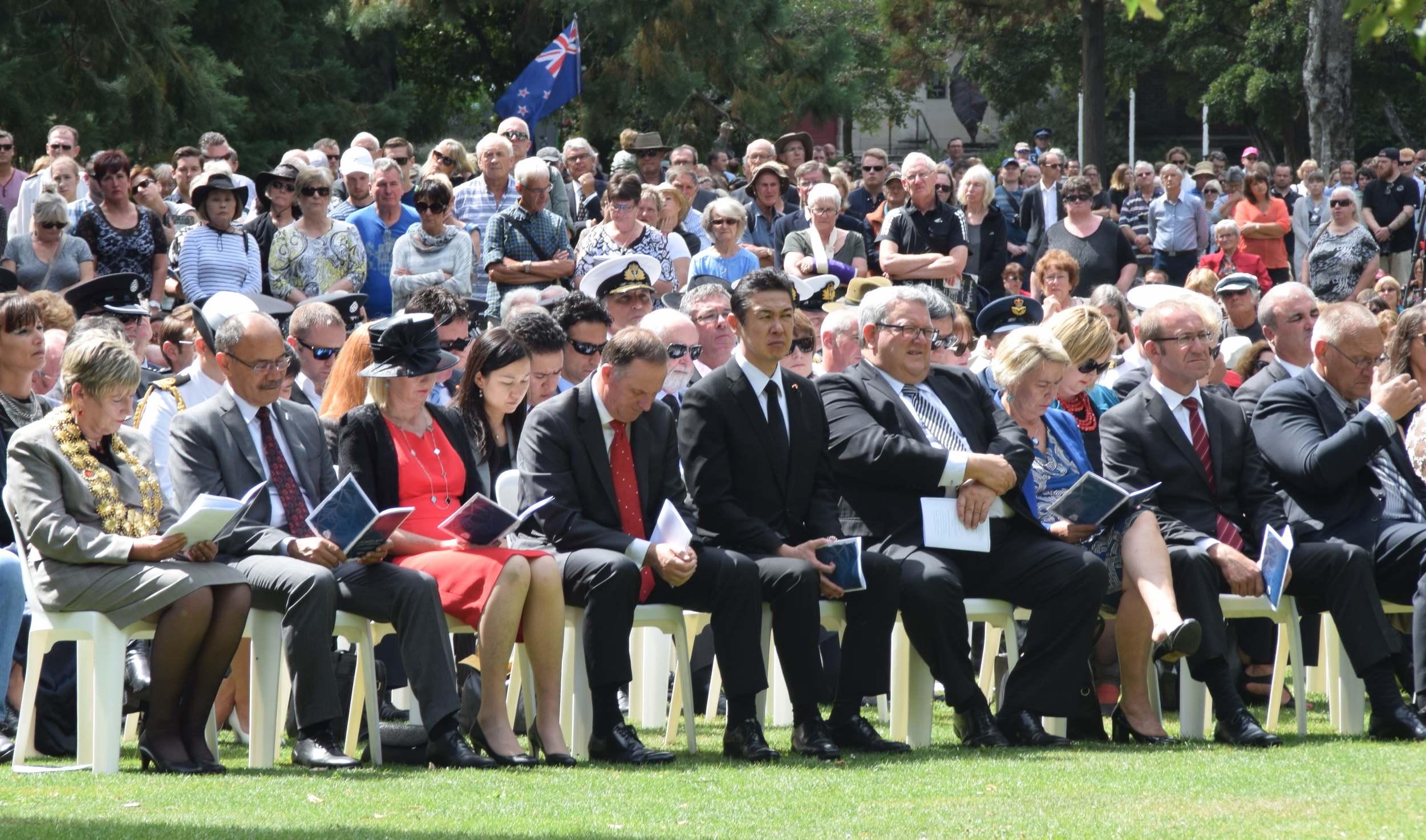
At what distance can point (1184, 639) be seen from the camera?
586 centimetres

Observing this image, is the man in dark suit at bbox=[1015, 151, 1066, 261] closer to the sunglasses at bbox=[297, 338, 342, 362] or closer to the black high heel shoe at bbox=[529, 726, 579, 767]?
the sunglasses at bbox=[297, 338, 342, 362]

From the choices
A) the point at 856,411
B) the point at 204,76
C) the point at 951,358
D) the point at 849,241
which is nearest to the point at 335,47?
the point at 204,76

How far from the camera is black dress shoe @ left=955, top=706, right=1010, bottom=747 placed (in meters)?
5.98

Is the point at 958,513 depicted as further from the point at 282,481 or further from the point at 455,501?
the point at 282,481

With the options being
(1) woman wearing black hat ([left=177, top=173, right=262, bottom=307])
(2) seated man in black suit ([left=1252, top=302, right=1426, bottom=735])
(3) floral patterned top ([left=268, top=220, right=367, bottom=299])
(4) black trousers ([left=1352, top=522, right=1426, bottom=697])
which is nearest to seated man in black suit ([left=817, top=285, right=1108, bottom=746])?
(2) seated man in black suit ([left=1252, top=302, right=1426, bottom=735])

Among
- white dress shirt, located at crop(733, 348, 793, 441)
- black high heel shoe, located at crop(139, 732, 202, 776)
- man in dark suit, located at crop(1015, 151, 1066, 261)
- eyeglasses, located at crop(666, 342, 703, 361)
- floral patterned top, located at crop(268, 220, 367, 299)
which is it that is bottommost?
black high heel shoe, located at crop(139, 732, 202, 776)

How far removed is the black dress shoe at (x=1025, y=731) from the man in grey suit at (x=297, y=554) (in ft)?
6.50

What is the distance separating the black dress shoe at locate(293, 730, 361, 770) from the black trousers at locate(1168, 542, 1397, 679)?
317cm

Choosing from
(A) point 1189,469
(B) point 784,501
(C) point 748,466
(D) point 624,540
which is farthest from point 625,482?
(A) point 1189,469

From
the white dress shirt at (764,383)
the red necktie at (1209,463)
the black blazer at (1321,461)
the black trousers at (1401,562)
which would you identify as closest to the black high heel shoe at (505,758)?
the white dress shirt at (764,383)

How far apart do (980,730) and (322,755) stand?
94.6 inches

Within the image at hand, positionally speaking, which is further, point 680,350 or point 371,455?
point 680,350

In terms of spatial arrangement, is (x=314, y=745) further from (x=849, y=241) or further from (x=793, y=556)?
(x=849, y=241)

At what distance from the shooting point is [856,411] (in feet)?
21.1
